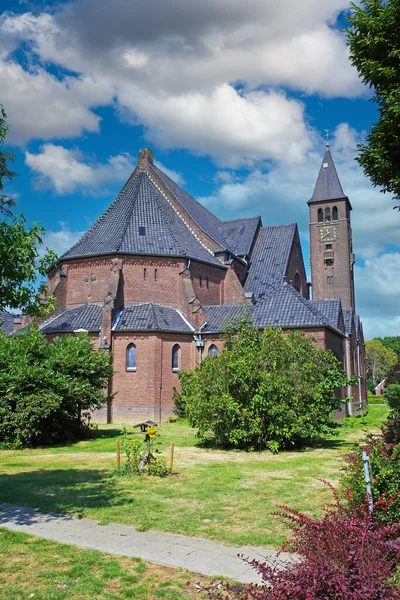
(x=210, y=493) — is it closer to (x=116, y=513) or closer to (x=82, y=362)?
(x=116, y=513)

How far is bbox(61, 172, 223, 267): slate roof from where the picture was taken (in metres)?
35.4

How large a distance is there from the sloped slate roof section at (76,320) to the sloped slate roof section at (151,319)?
1.72 meters

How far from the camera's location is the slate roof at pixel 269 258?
1594 inches

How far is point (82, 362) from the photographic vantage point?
22.4 meters

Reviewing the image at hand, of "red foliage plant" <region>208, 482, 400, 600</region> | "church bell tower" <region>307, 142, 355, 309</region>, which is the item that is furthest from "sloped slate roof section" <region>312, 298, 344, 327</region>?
"red foliage plant" <region>208, 482, 400, 600</region>

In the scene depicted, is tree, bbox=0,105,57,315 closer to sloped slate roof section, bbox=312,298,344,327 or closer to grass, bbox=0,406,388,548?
grass, bbox=0,406,388,548

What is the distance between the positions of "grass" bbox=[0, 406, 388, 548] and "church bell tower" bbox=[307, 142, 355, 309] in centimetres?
3348

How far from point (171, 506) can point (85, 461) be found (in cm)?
715

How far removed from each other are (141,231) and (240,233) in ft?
39.6

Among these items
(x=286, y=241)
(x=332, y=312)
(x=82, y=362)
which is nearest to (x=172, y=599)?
(x=82, y=362)

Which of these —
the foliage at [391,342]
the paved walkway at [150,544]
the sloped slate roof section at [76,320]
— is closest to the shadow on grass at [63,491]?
the paved walkway at [150,544]

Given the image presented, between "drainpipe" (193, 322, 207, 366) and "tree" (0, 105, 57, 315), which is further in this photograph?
"drainpipe" (193, 322, 207, 366)

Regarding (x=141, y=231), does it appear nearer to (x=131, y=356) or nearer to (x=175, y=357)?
(x=131, y=356)

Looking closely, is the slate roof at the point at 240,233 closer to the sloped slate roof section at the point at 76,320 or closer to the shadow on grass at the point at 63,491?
the sloped slate roof section at the point at 76,320
